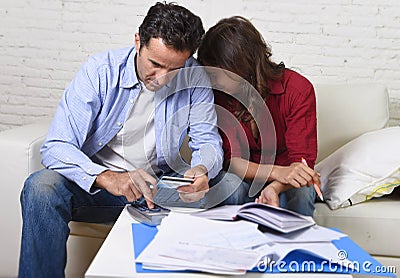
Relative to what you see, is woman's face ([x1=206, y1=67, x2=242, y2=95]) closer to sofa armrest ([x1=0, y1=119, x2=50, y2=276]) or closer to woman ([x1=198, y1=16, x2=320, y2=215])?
woman ([x1=198, y1=16, x2=320, y2=215])

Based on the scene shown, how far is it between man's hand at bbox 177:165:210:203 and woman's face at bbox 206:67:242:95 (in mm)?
354

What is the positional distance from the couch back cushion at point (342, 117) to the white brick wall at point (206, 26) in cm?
39

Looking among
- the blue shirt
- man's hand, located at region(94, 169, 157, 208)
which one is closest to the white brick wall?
the blue shirt

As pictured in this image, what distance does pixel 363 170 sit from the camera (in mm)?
2271

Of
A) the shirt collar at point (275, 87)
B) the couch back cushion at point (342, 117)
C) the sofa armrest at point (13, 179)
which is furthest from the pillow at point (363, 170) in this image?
the sofa armrest at point (13, 179)

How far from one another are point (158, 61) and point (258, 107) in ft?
1.42

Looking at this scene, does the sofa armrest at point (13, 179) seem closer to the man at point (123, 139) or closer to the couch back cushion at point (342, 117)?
the man at point (123, 139)

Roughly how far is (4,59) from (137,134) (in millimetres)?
1258

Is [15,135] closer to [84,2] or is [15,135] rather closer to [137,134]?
[137,134]

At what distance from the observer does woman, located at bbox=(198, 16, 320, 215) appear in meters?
2.13

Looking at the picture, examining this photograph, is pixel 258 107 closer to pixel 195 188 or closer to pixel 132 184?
pixel 195 188

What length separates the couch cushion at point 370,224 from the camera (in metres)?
2.14

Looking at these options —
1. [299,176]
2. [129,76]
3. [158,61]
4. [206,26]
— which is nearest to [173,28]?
[158,61]

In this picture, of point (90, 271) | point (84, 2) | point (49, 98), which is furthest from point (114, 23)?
point (90, 271)
